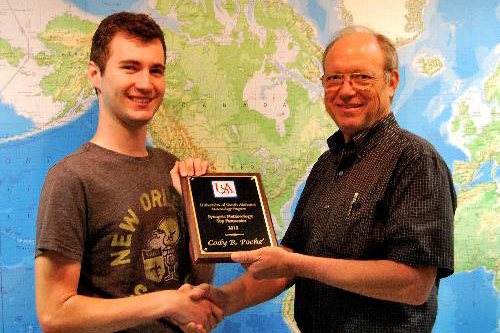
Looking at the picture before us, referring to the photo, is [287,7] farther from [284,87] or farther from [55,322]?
[55,322]

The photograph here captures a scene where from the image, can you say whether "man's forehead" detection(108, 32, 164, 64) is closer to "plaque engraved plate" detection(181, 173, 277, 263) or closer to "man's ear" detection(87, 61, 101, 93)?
A: "man's ear" detection(87, 61, 101, 93)

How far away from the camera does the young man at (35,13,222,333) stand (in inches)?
59.1

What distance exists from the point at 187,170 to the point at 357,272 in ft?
2.14

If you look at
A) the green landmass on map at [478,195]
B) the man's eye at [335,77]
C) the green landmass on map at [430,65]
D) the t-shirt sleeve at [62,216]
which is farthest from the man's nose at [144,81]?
the green landmass on map at [478,195]

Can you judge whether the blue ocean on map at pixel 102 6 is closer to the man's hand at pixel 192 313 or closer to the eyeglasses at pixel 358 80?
the eyeglasses at pixel 358 80

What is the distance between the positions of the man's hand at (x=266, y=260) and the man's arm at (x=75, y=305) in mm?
271

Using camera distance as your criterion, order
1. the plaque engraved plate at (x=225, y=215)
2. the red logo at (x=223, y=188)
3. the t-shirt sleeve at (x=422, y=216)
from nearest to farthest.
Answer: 1. the t-shirt sleeve at (x=422, y=216)
2. the plaque engraved plate at (x=225, y=215)
3. the red logo at (x=223, y=188)

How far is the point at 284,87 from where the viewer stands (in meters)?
2.29

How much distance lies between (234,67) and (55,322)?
48.9 inches

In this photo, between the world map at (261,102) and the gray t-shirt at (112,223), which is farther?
the world map at (261,102)

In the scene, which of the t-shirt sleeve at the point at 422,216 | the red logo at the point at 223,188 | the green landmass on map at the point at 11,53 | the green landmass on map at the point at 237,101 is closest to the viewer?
the t-shirt sleeve at the point at 422,216

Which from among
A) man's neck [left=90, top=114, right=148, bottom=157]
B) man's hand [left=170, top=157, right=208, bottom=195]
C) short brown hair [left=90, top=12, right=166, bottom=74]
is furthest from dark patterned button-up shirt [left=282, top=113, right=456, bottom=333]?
short brown hair [left=90, top=12, right=166, bottom=74]

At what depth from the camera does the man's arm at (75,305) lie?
58.7 inches

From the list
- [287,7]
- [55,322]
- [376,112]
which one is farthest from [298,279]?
[287,7]
